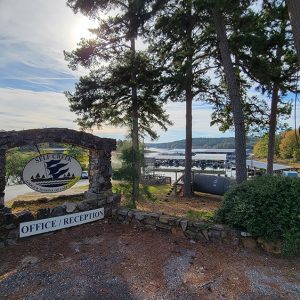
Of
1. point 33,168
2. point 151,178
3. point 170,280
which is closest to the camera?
point 170,280

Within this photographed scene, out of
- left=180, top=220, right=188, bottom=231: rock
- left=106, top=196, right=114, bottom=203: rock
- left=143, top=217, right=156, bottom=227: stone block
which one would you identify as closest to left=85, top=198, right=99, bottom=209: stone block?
left=106, top=196, right=114, bottom=203: rock

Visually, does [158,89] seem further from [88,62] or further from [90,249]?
[90,249]

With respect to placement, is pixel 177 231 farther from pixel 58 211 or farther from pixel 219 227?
pixel 58 211

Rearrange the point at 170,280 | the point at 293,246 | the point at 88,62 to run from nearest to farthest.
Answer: the point at 170,280 < the point at 293,246 < the point at 88,62

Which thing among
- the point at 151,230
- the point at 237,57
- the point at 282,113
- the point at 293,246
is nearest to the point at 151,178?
the point at 282,113

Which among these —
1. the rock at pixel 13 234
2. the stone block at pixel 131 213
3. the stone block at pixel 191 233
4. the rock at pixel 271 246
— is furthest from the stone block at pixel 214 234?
the rock at pixel 13 234

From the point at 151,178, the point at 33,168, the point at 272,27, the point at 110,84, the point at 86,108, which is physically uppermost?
the point at 272,27

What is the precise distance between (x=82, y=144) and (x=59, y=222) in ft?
6.15

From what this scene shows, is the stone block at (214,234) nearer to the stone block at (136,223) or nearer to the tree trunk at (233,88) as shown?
the stone block at (136,223)

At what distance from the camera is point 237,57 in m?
10.0

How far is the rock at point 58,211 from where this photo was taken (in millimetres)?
5877

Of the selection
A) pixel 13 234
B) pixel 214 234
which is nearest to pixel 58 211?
pixel 13 234

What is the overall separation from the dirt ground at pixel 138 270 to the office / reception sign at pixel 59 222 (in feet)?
0.52

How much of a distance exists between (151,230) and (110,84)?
25.9ft
